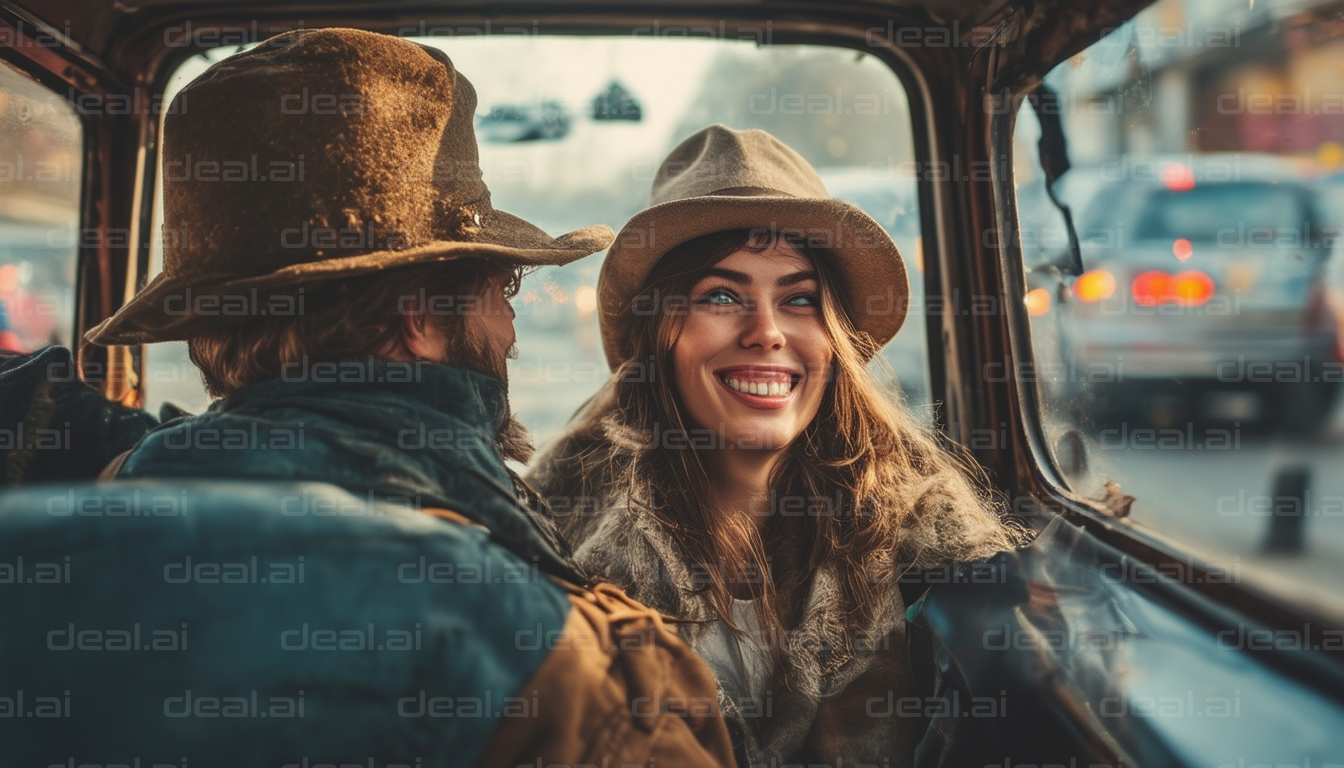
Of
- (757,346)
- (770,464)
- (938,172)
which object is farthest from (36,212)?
(938,172)

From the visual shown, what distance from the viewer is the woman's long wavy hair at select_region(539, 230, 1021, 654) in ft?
6.44

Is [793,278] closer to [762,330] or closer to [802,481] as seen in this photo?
[762,330]

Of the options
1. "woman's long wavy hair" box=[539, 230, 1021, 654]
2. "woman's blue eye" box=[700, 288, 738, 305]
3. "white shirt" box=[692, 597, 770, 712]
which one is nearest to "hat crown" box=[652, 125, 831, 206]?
"woman's long wavy hair" box=[539, 230, 1021, 654]

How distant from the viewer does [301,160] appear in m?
1.30

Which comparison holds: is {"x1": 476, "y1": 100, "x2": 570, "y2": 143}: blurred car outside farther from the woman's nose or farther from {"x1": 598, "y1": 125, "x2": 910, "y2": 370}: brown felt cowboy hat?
the woman's nose

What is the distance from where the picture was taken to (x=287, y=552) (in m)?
1.02

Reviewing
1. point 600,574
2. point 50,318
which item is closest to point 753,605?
point 600,574

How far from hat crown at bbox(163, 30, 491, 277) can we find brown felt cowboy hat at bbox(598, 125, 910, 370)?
67 centimetres

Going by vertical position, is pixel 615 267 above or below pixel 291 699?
above

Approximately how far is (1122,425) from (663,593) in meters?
1.16

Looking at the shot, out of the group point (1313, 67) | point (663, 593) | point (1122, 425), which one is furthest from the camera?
point (1122, 425)

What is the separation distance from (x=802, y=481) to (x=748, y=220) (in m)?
0.68

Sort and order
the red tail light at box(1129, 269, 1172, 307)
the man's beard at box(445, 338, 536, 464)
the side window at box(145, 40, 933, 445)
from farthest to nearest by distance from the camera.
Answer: the red tail light at box(1129, 269, 1172, 307) → the side window at box(145, 40, 933, 445) → the man's beard at box(445, 338, 536, 464)

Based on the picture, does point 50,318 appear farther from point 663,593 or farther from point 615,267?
point 663,593
